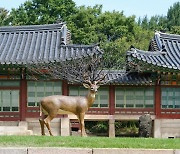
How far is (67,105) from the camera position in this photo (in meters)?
13.0

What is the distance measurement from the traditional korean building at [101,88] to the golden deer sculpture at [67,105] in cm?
581

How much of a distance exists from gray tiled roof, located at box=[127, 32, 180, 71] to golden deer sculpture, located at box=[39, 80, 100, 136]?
20.5ft

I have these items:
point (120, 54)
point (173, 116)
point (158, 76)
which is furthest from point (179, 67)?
point (120, 54)

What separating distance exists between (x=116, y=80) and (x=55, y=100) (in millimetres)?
7553

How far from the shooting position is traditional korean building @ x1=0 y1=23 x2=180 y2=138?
19172 mm

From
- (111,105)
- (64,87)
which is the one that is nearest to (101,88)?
(111,105)

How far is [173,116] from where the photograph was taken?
20.0m

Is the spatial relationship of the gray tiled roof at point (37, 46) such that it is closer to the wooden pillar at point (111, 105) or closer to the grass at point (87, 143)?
the wooden pillar at point (111, 105)

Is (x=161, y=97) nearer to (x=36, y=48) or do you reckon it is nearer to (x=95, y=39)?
(x=36, y=48)

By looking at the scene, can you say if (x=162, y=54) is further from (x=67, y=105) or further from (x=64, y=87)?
(x=67, y=105)

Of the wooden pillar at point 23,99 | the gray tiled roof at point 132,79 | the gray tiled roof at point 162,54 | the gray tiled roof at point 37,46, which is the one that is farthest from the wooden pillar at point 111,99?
the wooden pillar at point 23,99

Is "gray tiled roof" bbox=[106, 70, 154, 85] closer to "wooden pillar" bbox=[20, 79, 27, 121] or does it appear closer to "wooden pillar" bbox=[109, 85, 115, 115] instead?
"wooden pillar" bbox=[109, 85, 115, 115]

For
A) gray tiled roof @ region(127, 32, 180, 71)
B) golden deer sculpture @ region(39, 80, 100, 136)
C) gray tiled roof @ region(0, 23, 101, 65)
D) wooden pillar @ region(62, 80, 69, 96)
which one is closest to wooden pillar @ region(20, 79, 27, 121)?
gray tiled roof @ region(0, 23, 101, 65)

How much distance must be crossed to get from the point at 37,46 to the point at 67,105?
8570 millimetres
